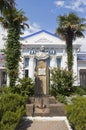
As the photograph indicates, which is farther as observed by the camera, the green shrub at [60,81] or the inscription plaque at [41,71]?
the green shrub at [60,81]

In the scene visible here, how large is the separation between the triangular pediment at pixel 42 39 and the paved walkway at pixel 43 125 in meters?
27.8

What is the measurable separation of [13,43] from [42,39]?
16470 mm

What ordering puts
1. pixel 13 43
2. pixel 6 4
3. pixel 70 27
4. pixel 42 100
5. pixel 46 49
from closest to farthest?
1. pixel 42 100
2. pixel 6 4
3. pixel 13 43
4. pixel 70 27
5. pixel 46 49

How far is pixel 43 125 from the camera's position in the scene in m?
12.6

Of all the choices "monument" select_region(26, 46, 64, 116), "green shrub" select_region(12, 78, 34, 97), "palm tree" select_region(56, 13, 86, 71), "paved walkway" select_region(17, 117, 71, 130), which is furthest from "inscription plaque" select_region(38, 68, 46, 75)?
"palm tree" select_region(56, 13, 86, 71)

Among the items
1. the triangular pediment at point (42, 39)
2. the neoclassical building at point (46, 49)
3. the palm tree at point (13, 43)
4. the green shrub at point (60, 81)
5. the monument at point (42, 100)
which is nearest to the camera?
the monument at point (42, 100)

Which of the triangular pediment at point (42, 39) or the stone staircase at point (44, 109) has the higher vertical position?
the triangular pediment at point (42, 39)

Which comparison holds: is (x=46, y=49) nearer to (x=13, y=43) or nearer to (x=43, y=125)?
(x=13, y=43)

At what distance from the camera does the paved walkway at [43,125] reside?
12.0m

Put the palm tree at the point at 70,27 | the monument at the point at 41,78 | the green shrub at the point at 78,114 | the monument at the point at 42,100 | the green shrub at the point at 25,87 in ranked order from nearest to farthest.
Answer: the green shrub at the point at 78,114 < the monument at the point at 42,100 < the monument at the point at 41,78 < the green shrub at the point at 25,87 < the palm tree at the point at 70,27

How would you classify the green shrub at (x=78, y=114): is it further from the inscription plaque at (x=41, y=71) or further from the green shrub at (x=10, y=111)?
the inscription plaque at (x=41, y=71)

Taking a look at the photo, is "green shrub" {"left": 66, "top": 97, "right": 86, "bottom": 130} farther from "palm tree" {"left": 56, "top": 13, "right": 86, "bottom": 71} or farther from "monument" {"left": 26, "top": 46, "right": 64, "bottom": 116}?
"palm tree" {"left": 56, "top": 13, "right": 86, "bottom": 71}

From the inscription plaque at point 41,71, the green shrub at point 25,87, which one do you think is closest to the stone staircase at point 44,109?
the inscription plaque at point 41,71

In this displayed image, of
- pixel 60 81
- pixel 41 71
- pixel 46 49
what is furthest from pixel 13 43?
pixel 46 49
